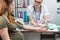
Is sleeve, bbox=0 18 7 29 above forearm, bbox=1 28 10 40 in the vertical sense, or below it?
above

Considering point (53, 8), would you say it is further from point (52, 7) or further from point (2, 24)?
point (2, 24)

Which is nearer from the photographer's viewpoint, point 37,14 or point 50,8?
point 37,14

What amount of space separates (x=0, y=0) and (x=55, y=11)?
101 inches

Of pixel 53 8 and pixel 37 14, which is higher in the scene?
pixel 53 8

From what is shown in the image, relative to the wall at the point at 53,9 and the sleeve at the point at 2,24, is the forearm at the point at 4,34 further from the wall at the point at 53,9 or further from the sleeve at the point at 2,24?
the wall at the point at 53,9

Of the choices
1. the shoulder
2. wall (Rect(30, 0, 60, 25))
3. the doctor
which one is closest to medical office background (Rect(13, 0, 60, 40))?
wall (Rect(30, 0, 60, 25))

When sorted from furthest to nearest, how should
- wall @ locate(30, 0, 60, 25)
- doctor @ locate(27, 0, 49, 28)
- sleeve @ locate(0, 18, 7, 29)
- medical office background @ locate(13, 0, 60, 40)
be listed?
wall @ locate(30, 0, 60, 25)
medical office background @ locate(13, 0, 60, 40)
doctor @ locate(27, 0, 49, 28)
sleeve @ locate(0, 18, 7, 29)

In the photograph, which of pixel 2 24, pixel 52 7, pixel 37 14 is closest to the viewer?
pixel 2 24

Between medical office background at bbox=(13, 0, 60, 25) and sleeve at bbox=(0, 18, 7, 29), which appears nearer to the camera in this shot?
sleeve at bbox=(0, 18, 7, 29)

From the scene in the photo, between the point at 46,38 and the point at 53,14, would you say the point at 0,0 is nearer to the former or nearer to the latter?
the point at 46,38

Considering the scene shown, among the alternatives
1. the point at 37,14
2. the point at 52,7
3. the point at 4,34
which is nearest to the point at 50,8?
the point at 52,7

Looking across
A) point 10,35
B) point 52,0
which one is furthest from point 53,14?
point 10,35

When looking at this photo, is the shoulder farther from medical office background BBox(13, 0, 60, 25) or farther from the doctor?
medical office background BBox(13, 0, 60, 25)

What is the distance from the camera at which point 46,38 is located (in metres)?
3.31
